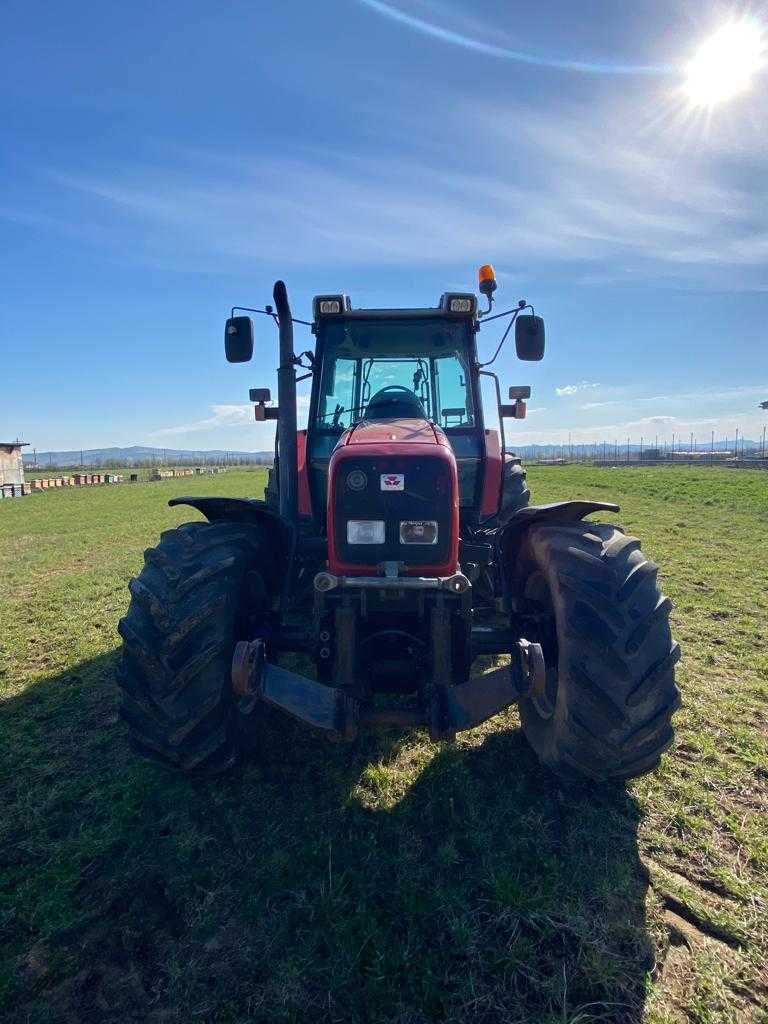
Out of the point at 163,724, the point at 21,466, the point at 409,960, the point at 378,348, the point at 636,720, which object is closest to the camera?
the point at 409,960

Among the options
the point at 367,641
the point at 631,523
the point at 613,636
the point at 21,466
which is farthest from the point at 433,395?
the point at 21,466

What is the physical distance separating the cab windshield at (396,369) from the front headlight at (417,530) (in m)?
1.59

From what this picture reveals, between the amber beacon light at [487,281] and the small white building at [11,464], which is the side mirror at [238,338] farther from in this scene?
the small white building at [11,464]

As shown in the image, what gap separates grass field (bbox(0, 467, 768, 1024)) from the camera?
2027mm

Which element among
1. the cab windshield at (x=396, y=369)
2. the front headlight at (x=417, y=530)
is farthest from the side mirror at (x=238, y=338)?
the front headlight at (x=417, y=530)

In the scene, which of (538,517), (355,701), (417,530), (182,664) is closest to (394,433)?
(417,530)

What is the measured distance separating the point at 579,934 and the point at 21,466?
4240 centimetres

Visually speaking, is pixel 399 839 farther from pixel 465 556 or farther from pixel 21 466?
pixel 21 466

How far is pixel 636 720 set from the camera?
261cm

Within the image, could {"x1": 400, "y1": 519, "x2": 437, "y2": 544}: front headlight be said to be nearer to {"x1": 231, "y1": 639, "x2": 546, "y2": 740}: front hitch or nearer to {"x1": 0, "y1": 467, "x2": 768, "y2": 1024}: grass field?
{"x1": 231, "y1": 639, "x2": 546, "y2": 740}: front hitch

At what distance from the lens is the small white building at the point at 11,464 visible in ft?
115

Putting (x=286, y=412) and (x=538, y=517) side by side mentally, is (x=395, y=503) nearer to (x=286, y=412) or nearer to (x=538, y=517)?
(x=538, y=517)

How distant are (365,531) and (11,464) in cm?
3991

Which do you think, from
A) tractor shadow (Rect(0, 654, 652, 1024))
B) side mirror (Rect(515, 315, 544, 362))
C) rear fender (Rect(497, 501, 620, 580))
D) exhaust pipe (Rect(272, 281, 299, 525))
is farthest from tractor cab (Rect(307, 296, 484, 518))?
tractor shadow (Rect(0, 654, 652, 1024))
